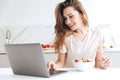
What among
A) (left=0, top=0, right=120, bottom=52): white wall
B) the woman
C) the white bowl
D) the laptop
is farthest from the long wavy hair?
(left=0, top=0, right=120, bottom=52): white wall

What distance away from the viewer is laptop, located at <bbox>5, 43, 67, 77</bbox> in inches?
48.8

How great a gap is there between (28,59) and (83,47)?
0.84 meters

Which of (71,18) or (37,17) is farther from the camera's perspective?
(37,17)

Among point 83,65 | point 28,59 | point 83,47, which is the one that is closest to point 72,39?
point 83,47

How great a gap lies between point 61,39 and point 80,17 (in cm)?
28

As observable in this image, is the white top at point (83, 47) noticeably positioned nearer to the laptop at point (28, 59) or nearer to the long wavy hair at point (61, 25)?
the long wavy hair at point (61, 25)

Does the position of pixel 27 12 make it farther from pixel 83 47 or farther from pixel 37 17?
pixel 83 47

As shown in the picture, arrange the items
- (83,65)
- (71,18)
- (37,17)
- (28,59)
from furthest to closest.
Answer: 1. (37,17)
2. (71,18)
3. (83,65)
4. (28,59)

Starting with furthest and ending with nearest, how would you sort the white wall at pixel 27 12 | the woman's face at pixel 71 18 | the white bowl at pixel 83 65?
the white wall at pixel 27 12, the woman's face at pixel 71 18, the white bowl at pixel 83 65

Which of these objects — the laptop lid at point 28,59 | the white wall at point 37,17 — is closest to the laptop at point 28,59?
the laptop lid at point 28,59

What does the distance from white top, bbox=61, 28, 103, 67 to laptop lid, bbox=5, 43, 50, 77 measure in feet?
2.37

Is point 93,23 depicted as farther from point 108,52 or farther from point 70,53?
point 70,53

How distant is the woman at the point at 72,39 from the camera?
2.04 m

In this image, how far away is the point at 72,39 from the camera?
2.13 m
